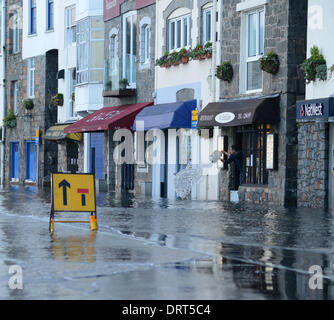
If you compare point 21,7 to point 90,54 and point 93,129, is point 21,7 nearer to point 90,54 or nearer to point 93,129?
point 90,54

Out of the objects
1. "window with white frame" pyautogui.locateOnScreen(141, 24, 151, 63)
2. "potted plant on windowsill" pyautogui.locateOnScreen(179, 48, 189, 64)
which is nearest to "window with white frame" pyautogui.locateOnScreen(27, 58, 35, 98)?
"window with white frame" pyautogui.locateOnScreen(141, 24, 151, 63)

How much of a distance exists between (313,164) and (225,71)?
15.8 ft

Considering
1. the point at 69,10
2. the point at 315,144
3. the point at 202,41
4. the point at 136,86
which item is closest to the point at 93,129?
the point at 136,86

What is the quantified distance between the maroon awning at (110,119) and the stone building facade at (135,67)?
43 centimetres

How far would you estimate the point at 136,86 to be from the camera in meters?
33.3

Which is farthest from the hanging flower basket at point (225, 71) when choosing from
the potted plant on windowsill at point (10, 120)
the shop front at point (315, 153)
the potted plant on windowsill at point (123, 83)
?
the potted plant on windowsill at point (10, 120)

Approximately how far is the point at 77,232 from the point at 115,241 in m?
1.91

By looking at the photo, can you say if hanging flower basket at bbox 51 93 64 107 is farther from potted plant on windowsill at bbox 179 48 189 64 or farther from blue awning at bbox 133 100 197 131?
potted plant on windowsill at bbox 179 48 189 64

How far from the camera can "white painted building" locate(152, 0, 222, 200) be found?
27516mm

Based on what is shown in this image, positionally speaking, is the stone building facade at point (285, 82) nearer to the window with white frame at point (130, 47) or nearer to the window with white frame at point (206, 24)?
the window with white frame at point (206, 24)

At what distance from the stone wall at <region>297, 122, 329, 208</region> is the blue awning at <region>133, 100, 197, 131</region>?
5.92 metres

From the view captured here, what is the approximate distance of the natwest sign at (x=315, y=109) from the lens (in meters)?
21.3

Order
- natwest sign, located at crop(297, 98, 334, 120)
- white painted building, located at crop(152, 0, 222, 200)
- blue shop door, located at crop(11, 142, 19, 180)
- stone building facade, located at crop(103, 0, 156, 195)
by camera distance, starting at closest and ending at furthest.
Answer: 1. natwest sign, located at crop(297, 98, 334, 120)
2. white painted building, located at crop(152, 0, 222, 200)
3. stone building facade, located at crop(103, 0, 156, 195)
4. blue shop door, located at crop(11, 142, 19, 180)

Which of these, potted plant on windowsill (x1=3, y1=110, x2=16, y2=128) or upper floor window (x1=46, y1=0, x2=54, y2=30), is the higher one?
upper floor window (x1=46, y1=0, x2=54, y2=30)
